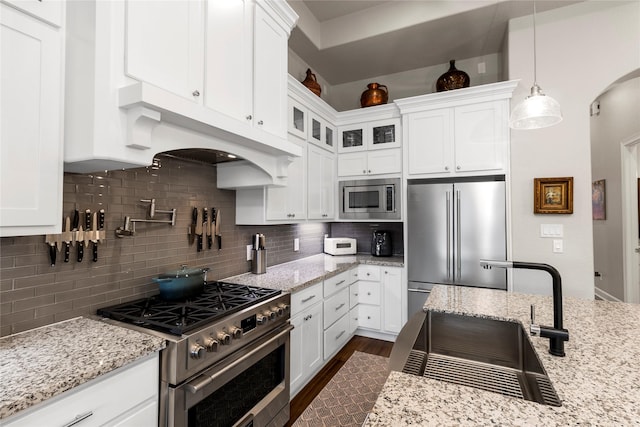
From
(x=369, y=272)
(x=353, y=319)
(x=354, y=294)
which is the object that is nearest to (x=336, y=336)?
(x=353, y=319)

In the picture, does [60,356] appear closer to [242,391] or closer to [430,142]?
[242,391]

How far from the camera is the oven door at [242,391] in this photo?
4.28 feet

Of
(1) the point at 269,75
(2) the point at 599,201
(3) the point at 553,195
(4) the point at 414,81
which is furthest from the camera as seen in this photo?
(2) the point at 599,201

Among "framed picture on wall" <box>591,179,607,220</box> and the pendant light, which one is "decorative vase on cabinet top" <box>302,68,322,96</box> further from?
"framed picture on wall" <box>591,179,607,220</box>

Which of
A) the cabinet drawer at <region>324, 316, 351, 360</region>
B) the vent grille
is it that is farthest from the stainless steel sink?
the cabinet drawer at <region>324, 316, 351, 360</region>

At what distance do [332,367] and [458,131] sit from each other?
2.60m

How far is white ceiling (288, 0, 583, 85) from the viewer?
2.82 metres

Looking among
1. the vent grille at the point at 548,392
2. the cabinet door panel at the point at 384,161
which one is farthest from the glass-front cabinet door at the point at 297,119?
the vent grille at the point at 548,392

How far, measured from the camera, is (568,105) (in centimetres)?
275

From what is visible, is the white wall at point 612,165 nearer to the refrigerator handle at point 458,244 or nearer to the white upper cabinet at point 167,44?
the refrigerator handle at point 458,244

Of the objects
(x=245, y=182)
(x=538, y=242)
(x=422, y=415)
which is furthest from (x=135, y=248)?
(x=538, y=242)

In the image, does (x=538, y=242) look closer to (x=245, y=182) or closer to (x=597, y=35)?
(x=597, y=35)

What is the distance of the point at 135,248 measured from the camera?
174cm

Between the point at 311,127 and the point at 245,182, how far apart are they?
1.17 m
